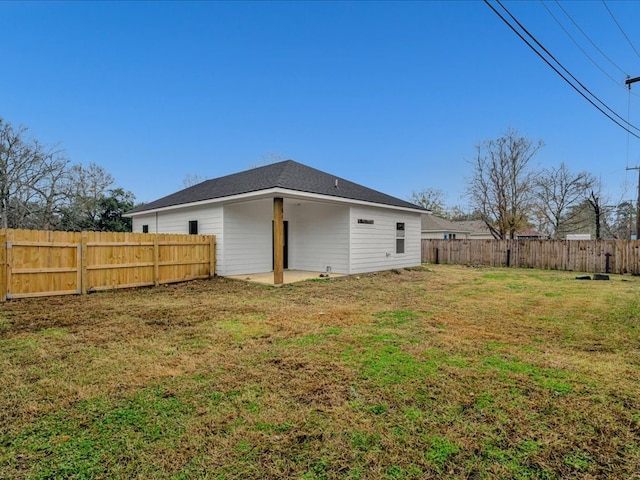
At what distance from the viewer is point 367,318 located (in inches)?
221

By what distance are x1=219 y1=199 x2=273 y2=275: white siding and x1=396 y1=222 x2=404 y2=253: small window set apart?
207 inches

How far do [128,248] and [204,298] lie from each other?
9.96 ft

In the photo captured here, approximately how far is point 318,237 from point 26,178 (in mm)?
17864

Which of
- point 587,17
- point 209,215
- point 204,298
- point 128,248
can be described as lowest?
point 204,298

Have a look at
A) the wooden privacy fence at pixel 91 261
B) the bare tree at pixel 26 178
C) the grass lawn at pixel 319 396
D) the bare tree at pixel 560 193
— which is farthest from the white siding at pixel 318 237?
the bare tree at pixel 560 193

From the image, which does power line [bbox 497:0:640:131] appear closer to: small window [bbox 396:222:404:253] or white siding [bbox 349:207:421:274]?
white siding [bbox 349:207:421:274]

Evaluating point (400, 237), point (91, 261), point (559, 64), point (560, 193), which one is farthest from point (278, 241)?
point (560, 193)

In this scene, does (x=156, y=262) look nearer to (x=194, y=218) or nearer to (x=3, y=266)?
(x=194, y=218)

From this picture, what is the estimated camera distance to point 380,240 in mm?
12578

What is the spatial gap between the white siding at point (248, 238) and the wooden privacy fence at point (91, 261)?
0.78 meters

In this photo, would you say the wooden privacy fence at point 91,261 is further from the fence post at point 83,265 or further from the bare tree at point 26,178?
the bare tree at point 26,178

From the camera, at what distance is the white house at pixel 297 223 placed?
1037 cm

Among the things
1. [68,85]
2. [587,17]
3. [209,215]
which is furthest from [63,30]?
[587,17]

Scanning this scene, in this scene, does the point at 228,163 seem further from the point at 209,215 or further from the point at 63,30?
the point at 209,215
